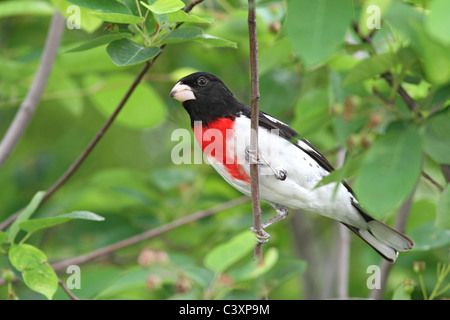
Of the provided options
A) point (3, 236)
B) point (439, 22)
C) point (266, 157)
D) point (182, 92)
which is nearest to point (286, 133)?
point (266, 157)

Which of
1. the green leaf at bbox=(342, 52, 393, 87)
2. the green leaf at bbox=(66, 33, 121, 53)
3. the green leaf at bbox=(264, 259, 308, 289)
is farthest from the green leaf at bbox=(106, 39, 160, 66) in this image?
the green leaf at bbox=(264, 259, 308, 289)

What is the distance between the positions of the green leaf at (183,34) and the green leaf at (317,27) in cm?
54

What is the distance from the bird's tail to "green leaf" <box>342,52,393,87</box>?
0.91 metres

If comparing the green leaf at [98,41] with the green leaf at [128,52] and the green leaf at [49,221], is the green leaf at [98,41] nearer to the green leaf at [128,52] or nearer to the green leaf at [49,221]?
the green leaf at [128,52]

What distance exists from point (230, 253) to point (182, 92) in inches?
23.9

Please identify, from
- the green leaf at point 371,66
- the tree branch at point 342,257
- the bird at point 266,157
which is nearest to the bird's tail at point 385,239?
the bird at point 266,157

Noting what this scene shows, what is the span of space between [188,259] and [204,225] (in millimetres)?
488

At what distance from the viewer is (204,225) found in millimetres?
3783

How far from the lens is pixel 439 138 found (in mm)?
1527

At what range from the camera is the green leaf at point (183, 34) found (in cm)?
188

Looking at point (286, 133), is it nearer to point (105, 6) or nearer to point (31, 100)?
point (105, 6)

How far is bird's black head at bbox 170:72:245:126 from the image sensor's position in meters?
2.34

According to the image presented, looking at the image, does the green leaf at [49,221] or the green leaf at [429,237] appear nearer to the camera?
the green leaf at [49,221]
